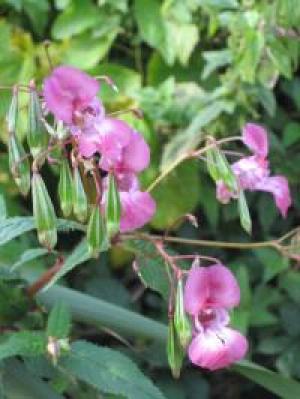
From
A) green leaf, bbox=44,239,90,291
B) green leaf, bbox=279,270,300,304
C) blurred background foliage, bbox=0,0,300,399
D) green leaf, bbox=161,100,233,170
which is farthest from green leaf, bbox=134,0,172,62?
green leaf, bbox=44,239,90,291

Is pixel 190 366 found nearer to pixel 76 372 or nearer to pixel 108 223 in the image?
pixel 76 372

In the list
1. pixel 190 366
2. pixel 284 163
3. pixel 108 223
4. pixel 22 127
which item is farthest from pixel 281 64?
pixel 108 223

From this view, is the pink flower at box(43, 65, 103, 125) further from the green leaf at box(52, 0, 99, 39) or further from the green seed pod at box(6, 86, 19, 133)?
the green leaf at box(52, 0, 99, 39)

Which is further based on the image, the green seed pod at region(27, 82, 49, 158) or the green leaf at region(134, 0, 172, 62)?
the green leaf at region(134, 0, 172, 62)

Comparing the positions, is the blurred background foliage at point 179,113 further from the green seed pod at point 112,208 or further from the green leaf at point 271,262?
the green seed pod at point 112,208

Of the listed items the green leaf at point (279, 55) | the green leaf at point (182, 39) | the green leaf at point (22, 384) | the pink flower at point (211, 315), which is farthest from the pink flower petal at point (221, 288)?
the green leaf at point (182, 39)

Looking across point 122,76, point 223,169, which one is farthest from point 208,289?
point 122,76

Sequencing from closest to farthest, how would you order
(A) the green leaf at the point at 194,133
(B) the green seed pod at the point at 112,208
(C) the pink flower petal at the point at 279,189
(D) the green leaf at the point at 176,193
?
(B) the green seed pod at the point at 112,208, (C) the pink flower petal at the point at 279,189, (A) the green leaf at the point at 194,133, (D) the green leaf at the point at 176,193
